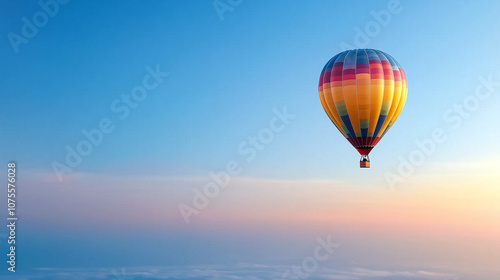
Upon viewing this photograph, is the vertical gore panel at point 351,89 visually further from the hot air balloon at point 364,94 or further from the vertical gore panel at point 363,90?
the vertical gore panel at point 363,90

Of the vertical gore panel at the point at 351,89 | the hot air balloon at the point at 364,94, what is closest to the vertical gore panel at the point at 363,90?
the hot air balloon at the point at 364,94

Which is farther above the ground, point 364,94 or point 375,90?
point 375,90

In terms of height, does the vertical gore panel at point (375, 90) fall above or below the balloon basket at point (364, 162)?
above

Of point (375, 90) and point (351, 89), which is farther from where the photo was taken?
point (351, 89)

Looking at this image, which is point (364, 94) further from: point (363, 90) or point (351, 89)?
point (351, 89)

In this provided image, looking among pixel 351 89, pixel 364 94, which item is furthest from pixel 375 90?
pixel 351 89

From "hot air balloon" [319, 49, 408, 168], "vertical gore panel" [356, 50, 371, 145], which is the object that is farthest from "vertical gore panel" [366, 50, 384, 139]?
"vertical gore panel" [356, 50, 371, 145]

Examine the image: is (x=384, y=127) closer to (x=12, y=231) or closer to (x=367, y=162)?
(x=367, y=162)

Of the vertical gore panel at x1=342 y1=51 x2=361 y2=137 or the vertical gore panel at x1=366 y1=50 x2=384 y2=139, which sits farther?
the vertical gore panel at x1=342 y1=51 x2=361 y2=137

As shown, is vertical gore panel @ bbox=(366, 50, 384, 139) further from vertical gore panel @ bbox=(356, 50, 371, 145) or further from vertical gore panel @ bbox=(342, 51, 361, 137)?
vertical gore panel @ bbox=(342, 51, 361, 137)
